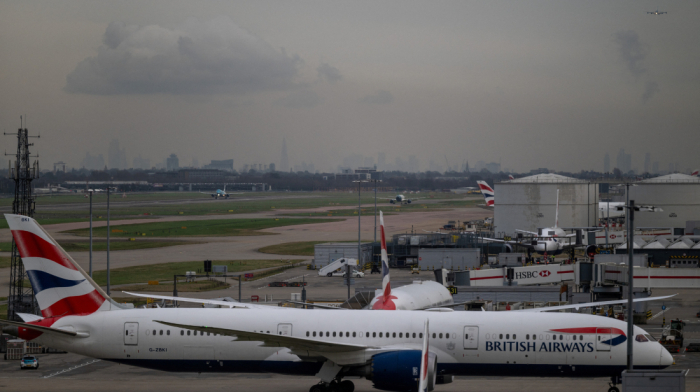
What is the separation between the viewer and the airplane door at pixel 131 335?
32688 mm

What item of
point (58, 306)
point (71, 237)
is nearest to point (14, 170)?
point (58, 306)

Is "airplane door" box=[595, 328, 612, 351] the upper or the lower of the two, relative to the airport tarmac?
upper

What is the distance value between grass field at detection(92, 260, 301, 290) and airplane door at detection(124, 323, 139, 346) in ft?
162

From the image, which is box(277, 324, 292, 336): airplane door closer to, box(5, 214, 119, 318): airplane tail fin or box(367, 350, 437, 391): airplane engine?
box(367, 350, 437, 391): airplane engine

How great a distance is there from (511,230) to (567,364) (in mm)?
95602

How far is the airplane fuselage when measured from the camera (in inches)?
1235

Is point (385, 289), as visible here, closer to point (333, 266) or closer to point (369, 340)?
point (369, 340)

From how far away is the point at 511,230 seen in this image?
411 ft

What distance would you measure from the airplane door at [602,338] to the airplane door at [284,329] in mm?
13381

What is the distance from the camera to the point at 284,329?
3250 cm

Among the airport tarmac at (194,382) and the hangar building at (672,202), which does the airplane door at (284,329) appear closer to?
the airport tarmac at (194,382)

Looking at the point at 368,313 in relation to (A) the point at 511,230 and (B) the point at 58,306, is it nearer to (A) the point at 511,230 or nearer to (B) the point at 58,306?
(B) the point at 58,306

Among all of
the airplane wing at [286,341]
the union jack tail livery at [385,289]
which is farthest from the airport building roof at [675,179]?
the airplane wing at [286,341]

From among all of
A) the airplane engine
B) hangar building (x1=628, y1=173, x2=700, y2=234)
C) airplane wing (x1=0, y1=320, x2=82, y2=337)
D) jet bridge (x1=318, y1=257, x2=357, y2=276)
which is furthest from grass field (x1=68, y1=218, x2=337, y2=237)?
the airplane engine
